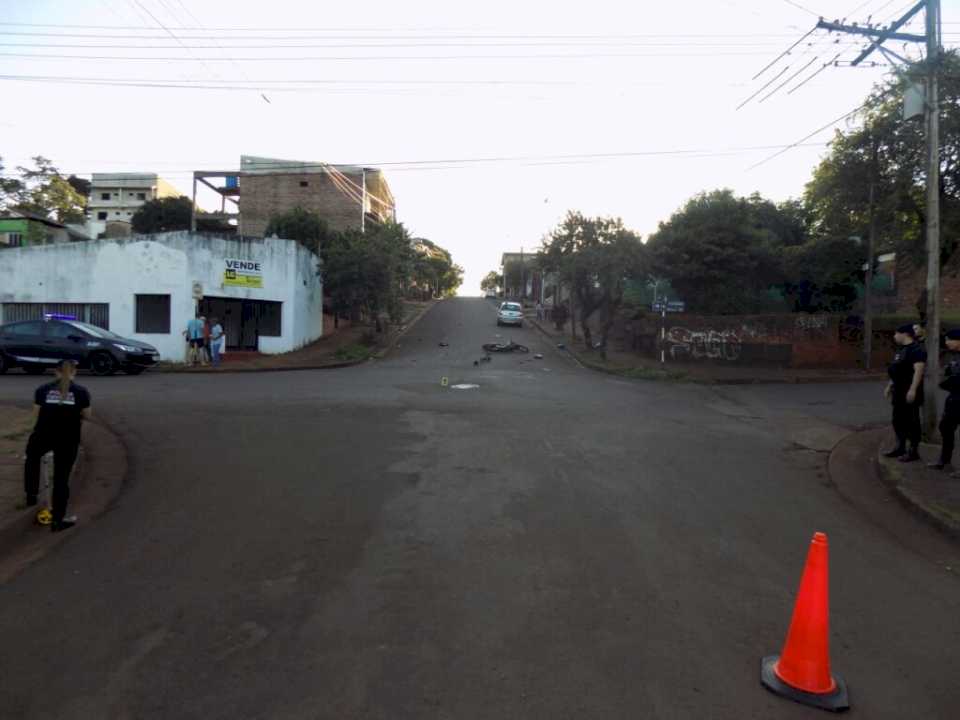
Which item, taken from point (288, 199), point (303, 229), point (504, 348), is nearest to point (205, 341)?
point (504, 348)

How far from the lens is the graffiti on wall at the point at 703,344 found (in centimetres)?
2492

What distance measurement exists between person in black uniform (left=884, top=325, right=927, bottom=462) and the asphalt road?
1.10m

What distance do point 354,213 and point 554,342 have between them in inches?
843

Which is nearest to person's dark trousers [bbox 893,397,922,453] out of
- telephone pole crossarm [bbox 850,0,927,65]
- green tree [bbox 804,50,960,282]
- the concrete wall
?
telephone pole crossarm [bbox 850,0,927,65]

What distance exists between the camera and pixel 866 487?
8.48 m

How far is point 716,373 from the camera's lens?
75.6 feet

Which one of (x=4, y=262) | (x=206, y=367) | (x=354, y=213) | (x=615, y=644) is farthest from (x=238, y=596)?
(x=354, y=213)

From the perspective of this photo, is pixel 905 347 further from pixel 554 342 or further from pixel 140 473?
pixel 554 342

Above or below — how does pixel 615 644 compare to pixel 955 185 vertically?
below

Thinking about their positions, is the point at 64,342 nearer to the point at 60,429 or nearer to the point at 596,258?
the point at 60,429

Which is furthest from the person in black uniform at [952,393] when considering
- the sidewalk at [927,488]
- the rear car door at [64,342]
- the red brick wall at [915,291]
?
the red brick wall at [915,291]

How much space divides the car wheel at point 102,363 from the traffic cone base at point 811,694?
18.9 metres

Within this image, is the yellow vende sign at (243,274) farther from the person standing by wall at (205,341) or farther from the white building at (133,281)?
the person standing by wall at (205,341)

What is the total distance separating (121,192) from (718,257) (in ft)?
231
